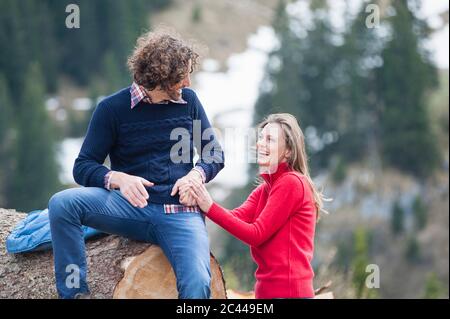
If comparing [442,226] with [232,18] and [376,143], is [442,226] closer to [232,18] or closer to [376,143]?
[376,143]

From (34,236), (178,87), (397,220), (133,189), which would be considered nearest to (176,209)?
(133,189)

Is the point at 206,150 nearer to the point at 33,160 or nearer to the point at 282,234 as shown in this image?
the point at 282,234

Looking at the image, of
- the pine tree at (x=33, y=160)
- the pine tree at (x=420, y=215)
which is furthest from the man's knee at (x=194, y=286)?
the pine tree at (x=33, y=160)

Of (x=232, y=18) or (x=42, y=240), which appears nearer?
(x=42, y=240)

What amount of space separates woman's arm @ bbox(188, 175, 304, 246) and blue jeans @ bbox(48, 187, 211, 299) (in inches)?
5.7

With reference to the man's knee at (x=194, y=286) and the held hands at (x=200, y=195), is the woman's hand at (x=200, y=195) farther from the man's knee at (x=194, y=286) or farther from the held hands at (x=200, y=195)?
the man's knee at (x=194, y=286)

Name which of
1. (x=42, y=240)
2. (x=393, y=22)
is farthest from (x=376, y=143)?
(x=42, y=240)

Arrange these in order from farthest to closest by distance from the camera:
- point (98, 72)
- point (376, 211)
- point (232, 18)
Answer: point (232, 18), point (98, 72), point (376, 211)

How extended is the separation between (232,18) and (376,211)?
4283cm

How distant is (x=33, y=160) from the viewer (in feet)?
166

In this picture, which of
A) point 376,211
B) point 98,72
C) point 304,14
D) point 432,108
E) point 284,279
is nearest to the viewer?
point 284,279

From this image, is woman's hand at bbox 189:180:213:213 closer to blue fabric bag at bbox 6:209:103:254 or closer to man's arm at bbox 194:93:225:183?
man's arm at bbox 194:93:225:183
